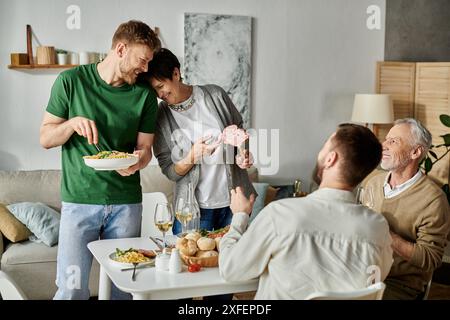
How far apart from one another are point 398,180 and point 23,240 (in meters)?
2.38

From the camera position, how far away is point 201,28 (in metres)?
4.91

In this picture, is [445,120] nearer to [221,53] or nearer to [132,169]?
[221,53]

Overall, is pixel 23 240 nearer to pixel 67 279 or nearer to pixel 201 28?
pixel 67 279

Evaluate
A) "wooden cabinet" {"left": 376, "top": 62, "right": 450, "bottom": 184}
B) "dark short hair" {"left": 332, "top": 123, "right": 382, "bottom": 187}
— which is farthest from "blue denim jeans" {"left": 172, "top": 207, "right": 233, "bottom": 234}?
"wooden cabinet" {"left": 376, "top": 62, "right": 450, "bottom": 184}

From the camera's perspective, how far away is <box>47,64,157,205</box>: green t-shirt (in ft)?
8.38

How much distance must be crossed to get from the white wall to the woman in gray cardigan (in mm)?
1990

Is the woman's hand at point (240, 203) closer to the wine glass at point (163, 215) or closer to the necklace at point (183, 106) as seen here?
the wine glass at point (163, 215)

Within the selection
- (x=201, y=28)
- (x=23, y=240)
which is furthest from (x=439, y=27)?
(x=23, y=240)

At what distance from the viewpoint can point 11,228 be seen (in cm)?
389

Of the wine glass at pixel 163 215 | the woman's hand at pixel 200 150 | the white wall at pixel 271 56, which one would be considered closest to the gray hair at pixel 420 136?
the woman's hand at pixel 200 150

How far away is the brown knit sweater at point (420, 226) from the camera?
2.40 m

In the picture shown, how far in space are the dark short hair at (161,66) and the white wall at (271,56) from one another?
80.4 inches

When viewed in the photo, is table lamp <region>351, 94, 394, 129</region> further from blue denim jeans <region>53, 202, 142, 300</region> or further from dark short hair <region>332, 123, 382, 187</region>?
dark short hair <region>332, 123, 382, 187</region>

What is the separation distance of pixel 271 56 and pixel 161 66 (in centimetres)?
266
